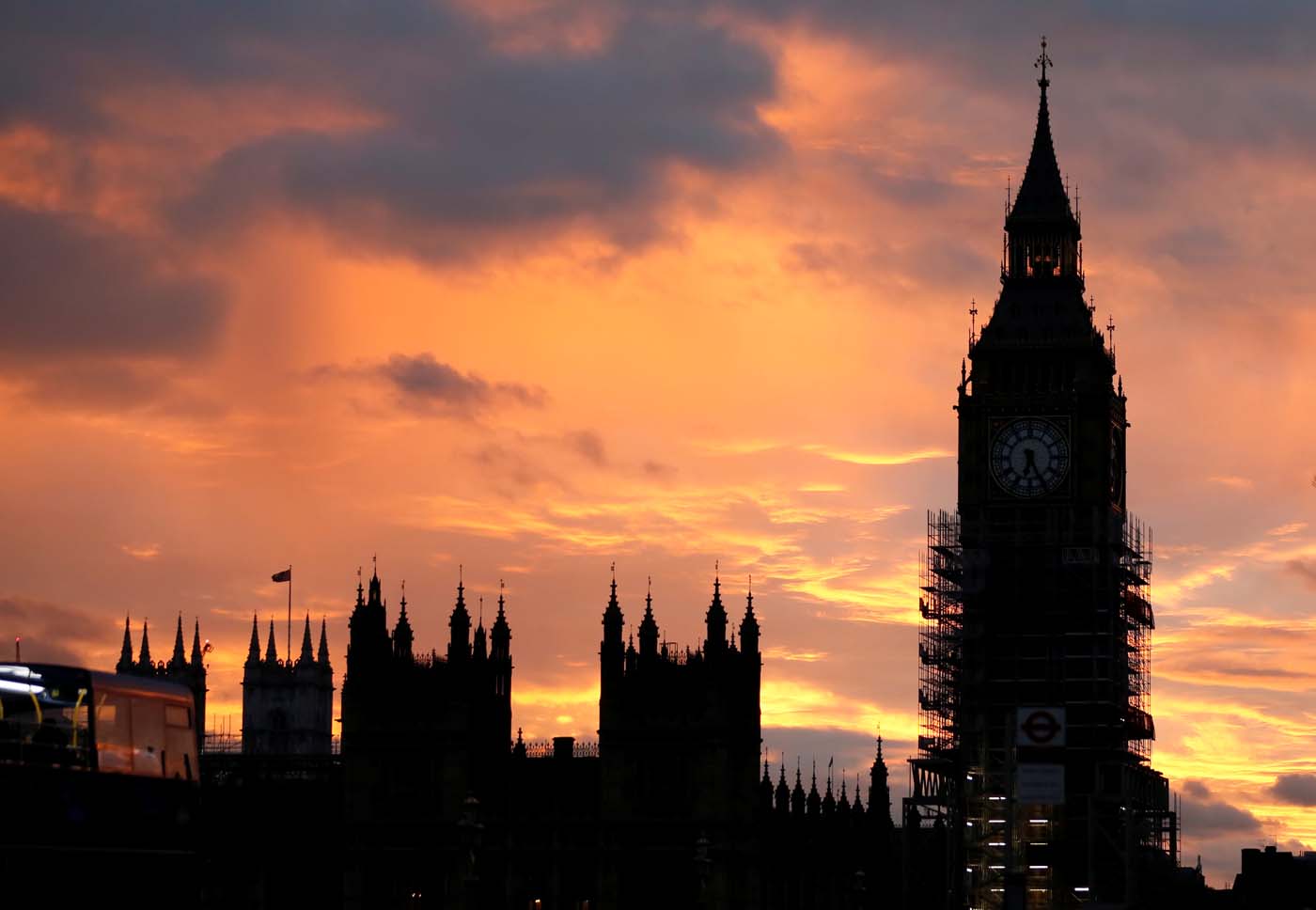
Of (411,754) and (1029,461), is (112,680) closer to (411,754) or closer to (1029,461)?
(411,754)

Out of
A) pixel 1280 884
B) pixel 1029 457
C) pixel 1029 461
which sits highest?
pixel 1029 457

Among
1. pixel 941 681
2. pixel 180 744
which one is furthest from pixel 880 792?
pixel 180 744

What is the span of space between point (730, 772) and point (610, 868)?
7379mm

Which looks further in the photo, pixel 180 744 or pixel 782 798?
pixel 782 798

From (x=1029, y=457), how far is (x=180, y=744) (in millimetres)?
112631

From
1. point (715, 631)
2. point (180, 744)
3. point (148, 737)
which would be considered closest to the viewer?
point (148, 737)

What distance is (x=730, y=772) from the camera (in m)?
147

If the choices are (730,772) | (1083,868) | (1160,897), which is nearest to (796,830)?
(730,772)

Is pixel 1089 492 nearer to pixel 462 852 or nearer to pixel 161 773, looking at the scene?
pixel 462 852

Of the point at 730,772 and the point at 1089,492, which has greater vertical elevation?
the point at 1089,492

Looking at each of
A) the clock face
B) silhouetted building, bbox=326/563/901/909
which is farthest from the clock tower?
silhouetted building, bbox=326/563/901/909

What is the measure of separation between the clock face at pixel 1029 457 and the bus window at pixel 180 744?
4331 inches

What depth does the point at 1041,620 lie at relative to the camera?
613 ft

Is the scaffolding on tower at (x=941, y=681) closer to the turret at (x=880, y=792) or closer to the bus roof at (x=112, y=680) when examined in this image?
the turret at (x=880, y=792)
